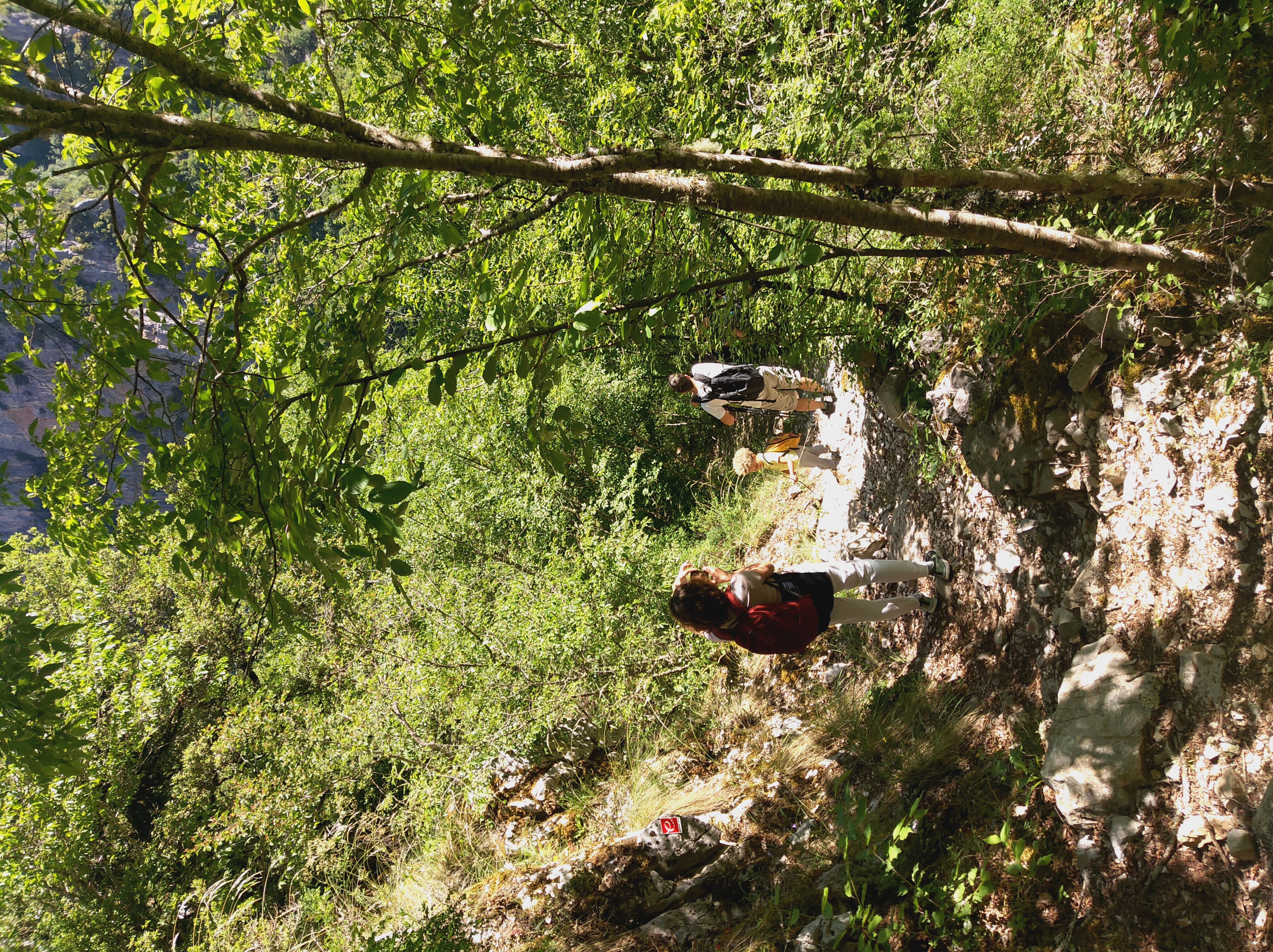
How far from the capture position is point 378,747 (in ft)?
23.1

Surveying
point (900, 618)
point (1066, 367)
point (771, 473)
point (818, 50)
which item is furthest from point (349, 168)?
point (771, 473)

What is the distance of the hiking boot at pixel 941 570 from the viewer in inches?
188

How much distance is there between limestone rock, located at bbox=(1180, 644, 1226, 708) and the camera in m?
2.88

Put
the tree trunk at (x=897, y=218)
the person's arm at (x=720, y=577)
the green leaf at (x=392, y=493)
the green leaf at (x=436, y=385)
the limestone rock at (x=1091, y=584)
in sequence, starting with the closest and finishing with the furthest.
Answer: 1. the green leaf at (x=392, y=493)
2. the green leaf at (x=436, y=385)
3. the tree trunk at (x=897, y=218)
4. the limestone rock at (x=1091, y=584)
5. the person's arm at (x=720, y=577)

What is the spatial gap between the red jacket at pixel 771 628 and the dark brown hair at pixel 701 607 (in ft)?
0.21

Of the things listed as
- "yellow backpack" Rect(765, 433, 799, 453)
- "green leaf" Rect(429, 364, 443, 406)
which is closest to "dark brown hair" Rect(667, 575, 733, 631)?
"green leaf" Rect(429, 364, 443, 406)

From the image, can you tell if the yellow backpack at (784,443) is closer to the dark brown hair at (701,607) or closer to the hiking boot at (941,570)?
the hiking boot at (941,570)

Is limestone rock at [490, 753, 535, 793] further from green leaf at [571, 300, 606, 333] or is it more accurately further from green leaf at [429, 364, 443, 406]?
green leaf at [571, 300, 606, 333]

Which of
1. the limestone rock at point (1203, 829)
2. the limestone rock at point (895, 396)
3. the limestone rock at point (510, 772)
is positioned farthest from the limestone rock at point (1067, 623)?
the limestone rock at point (510, 772)

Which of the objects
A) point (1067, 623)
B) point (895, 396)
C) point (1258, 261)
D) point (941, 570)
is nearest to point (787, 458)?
point (895, 396)

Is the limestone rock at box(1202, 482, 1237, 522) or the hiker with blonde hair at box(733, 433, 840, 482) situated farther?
the hiker with blonde hair at box(733, 433, 840, 482)

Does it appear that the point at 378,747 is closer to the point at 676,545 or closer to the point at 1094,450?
the point at 676,545

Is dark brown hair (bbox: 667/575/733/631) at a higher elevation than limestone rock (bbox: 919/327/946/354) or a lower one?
lower

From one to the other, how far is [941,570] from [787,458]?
2.63 m
